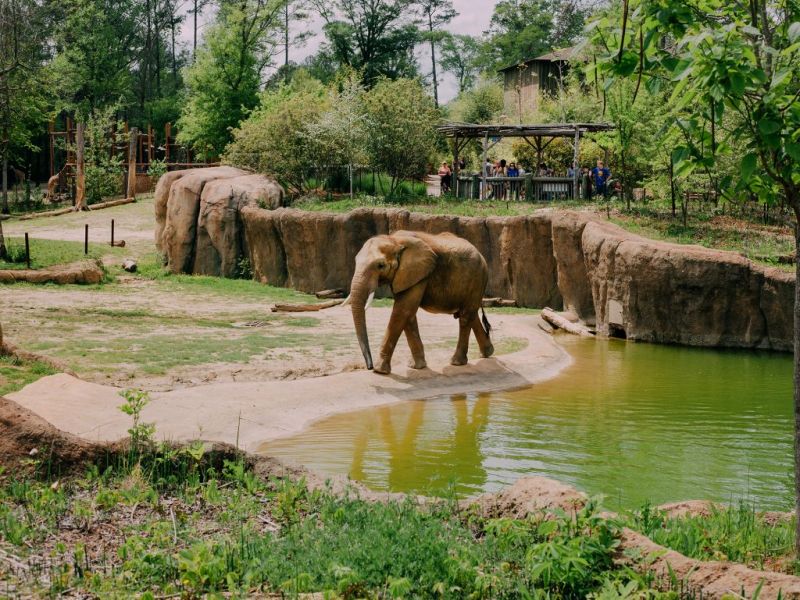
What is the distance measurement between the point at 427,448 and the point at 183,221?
61.1ft

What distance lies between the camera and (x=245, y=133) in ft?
108

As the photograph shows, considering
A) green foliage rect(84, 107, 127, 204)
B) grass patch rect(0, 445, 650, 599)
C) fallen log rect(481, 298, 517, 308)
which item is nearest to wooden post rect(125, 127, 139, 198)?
green foliage rect(84, 107, 127, 204)

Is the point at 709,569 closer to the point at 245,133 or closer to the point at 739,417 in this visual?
the point at 739,417

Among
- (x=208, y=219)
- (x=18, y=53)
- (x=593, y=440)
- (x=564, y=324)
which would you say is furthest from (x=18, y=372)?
(x=18, y=53)

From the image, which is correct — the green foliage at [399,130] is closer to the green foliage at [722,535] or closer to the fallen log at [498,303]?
the fallen log at [498,303]

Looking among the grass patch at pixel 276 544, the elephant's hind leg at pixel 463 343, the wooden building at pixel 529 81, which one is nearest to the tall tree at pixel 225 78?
the wooden building at pixel 529 81

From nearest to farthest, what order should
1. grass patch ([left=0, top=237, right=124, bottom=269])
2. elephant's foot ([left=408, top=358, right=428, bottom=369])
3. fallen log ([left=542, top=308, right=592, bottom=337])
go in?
elephant's foot ([left=408, top=358, right=428, bottom=369]) → fallen log ([left=542, top=308, right=592, bottom=337]) → grass patch ([left=0, top=237, right=124, bottom=269])

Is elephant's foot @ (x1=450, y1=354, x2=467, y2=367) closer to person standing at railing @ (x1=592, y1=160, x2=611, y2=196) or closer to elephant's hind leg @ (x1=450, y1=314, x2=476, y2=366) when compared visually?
elephant's hind leg @ (x1=450, y1=314, x2=476, y2=366)

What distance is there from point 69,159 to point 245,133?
15390 mm

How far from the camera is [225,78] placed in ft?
152

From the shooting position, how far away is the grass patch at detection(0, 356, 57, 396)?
11578 millimetres

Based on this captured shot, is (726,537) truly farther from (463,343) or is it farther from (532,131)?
(532,131)

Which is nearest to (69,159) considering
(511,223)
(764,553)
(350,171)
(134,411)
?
(350,171)

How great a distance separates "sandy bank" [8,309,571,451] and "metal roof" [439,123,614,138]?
17.0 m
